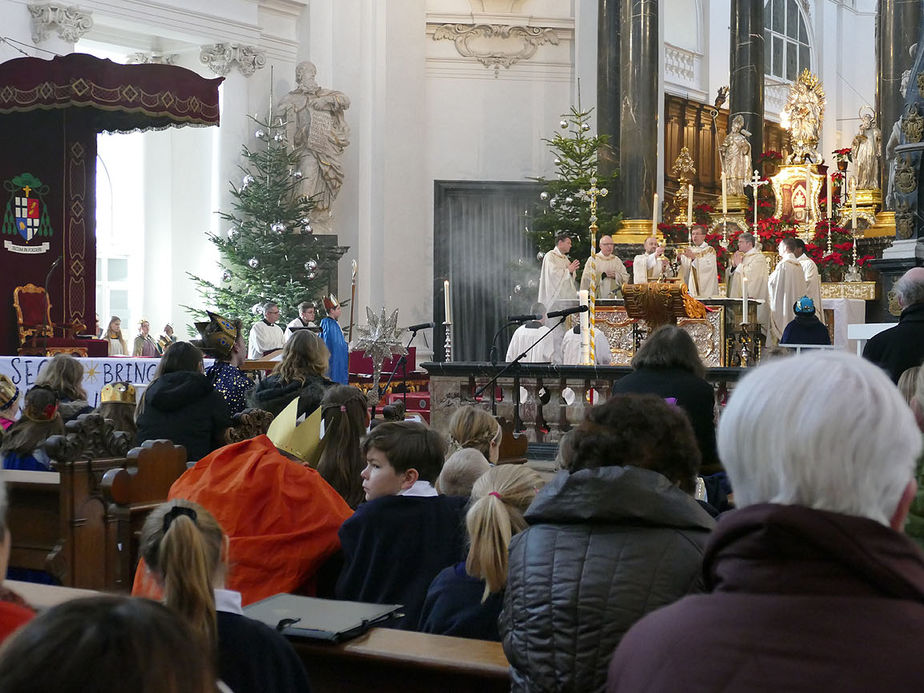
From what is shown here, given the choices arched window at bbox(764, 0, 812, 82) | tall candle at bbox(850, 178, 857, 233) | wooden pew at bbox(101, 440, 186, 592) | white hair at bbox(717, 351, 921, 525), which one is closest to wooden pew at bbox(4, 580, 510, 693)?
white hair at bbox(717, 351, 921, 525)

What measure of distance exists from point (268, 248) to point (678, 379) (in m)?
13.8

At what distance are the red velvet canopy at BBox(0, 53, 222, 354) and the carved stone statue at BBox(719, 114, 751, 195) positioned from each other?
32.9 ft

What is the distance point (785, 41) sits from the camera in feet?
96.9

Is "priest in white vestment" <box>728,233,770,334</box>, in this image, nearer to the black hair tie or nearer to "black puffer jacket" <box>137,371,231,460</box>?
"black puffer jacket" <box>137,371,231,460</box>

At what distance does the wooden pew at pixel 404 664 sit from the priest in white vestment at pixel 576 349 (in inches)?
416

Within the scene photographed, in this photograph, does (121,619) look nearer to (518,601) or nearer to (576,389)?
(518,601)

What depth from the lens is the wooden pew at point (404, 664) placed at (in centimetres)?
285

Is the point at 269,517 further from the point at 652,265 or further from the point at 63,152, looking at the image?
the point at 63,152

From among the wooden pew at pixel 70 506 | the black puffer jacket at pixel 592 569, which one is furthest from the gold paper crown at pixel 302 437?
the black puffer jacket at pixel 592 569

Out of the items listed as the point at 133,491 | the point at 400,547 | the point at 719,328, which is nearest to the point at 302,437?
the point at 133,491

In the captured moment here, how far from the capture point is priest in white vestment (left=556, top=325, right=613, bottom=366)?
1365cm

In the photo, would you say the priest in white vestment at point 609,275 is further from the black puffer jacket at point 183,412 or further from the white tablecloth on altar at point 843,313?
the black puffer jacket at point 183,412

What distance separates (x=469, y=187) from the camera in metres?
20.9

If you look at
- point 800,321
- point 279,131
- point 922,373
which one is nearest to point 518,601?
point 922,373
